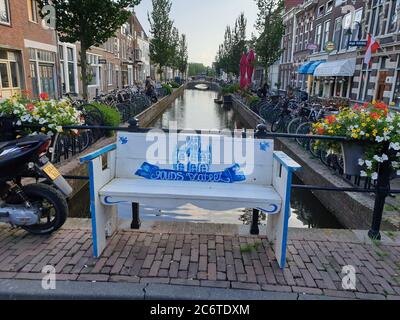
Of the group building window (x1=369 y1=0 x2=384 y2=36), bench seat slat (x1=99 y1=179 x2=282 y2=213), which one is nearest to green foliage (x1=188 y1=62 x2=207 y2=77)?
building window (x1=369 y1=0 x2=384 y2=36)

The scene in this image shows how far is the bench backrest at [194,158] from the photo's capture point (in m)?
3.18

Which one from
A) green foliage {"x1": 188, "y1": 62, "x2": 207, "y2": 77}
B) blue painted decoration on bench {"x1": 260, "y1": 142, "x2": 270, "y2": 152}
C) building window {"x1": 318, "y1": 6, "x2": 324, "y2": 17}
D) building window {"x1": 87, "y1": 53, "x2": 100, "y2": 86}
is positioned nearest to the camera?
blue painted decoration on bench {"x1": 260, "y1": 142, "x2": 270, "y2": 152}

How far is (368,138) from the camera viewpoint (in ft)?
10.3

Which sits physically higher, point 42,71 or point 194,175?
point 42,71

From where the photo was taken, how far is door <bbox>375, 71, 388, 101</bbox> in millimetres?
15109

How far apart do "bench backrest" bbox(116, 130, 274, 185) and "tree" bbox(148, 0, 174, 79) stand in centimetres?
2898

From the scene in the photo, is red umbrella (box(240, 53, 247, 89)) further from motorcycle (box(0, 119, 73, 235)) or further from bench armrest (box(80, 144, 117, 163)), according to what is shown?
Answer: motorcycle (box(0, 119, 73, 235))

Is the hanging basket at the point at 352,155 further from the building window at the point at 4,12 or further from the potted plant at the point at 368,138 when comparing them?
the building window at the point at 4,12

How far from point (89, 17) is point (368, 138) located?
915 centimetres

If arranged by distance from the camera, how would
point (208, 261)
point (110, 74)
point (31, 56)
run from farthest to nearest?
point (110, 74) < point (31, 56) < point (208, 261)

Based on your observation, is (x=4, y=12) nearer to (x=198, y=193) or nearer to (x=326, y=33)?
(x=198, y=193)

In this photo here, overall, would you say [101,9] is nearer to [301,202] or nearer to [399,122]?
[301,202]

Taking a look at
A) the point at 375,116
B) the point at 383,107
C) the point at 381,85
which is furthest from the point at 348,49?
the point at 375,116

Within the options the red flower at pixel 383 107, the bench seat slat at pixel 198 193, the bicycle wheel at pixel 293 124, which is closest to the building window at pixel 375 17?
the bicycle wheel at pixel 293 124
